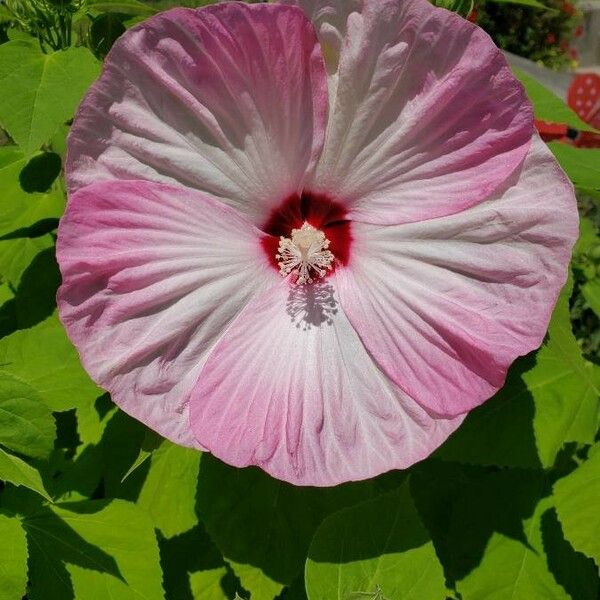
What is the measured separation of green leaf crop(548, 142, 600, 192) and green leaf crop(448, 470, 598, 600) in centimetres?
61

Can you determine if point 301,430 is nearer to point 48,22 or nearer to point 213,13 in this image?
point 213,13

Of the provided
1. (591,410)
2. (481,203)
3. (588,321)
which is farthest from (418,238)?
(588,321)

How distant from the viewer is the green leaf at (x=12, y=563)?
1.13m

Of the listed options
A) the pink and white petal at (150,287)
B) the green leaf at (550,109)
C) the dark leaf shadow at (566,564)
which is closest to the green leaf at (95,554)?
the pink and white petal at (150,287)

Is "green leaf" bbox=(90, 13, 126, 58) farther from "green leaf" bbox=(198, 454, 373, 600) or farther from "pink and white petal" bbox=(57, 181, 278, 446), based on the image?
"green leaf" bbox=(198, 454, 373, 600)

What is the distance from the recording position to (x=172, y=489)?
4.79 feet

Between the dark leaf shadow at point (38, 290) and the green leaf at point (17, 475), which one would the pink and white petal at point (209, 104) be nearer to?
the green leaf at point (17, 475)


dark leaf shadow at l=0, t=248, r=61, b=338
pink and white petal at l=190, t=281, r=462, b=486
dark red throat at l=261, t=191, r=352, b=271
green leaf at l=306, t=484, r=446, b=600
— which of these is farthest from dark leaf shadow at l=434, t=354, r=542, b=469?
dark leaf shadow at l=0, t=248, r=61, b=338

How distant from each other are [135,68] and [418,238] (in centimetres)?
42

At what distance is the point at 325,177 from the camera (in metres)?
1.08

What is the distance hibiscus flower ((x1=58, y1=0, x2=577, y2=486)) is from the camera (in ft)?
3.04

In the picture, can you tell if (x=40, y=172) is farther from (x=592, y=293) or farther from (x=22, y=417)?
(x=592, y=293)

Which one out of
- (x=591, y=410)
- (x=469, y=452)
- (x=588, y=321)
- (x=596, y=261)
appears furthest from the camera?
(x=588, y=321)

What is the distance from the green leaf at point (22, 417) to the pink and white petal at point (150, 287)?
22 cm
